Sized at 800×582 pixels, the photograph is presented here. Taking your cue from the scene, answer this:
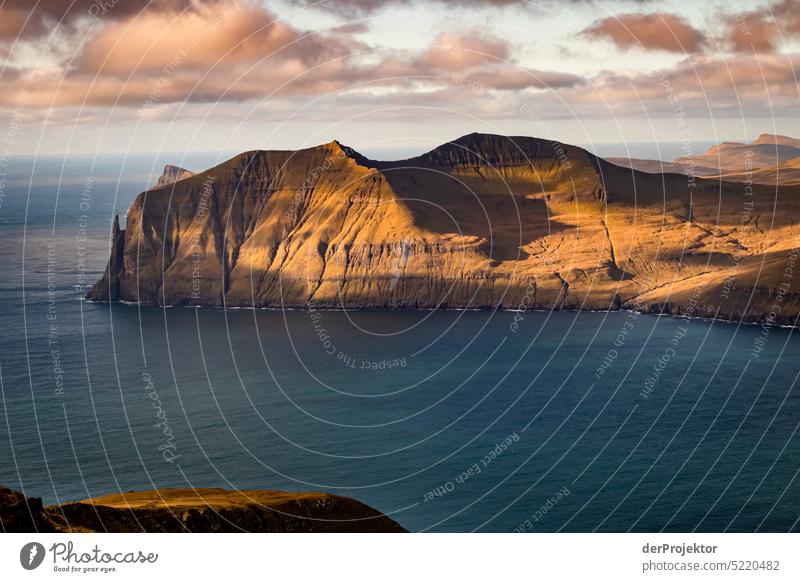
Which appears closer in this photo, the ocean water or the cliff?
the cliff

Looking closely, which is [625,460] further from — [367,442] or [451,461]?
[367,442]

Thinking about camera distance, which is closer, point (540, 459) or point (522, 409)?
point (540, 459)

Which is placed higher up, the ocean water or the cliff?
the cliff

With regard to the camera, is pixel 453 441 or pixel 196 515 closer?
pixel 196 515

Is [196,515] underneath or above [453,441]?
above

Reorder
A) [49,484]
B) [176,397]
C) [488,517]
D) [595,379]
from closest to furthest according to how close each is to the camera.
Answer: [488,517], [49,484], [176,397], [595,379]

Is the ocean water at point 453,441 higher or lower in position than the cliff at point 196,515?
lower

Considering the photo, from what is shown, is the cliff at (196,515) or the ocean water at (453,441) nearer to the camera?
the cliff at (196,515)

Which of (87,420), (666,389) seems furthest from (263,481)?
(666,389)
